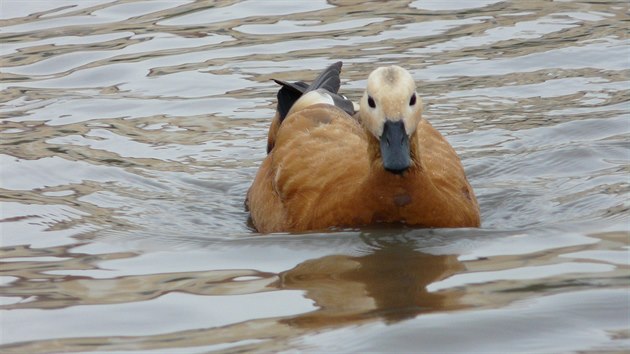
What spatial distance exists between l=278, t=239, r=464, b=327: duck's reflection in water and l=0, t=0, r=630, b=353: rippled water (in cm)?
2

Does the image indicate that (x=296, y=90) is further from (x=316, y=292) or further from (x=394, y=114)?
(x=316, y=292)

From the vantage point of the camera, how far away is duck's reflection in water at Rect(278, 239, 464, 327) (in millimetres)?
6281

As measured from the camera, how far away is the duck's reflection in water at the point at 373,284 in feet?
20.6

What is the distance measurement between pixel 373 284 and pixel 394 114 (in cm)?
121

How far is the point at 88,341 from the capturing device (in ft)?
20.0

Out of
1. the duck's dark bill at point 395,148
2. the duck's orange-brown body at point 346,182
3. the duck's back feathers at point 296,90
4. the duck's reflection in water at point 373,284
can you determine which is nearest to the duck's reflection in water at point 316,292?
the duck's reflection in water at point 373,284

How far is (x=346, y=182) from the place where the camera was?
8109 mm

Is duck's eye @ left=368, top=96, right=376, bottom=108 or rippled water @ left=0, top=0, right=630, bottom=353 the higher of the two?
duck's eye @ left=368, top=96, right=376, bottom=108

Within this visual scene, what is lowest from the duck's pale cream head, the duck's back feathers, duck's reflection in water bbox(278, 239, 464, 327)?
duck's reflection in water bbox(278, 239, 464, 327)

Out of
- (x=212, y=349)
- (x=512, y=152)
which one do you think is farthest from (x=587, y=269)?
(x=512, y=152)

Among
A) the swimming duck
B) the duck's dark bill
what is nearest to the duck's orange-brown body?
the swimming duck

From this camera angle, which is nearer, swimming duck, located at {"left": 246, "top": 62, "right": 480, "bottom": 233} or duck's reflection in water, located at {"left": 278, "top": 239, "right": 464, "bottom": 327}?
duck's reflection in water, located at {"left": 278, "top": 239, "right": 464, "bottom": 327}

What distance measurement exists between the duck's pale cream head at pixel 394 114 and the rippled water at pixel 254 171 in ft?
1.65

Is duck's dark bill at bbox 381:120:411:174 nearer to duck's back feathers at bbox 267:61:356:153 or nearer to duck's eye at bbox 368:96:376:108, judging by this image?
duck's eye at bbox 368:96:376:108
